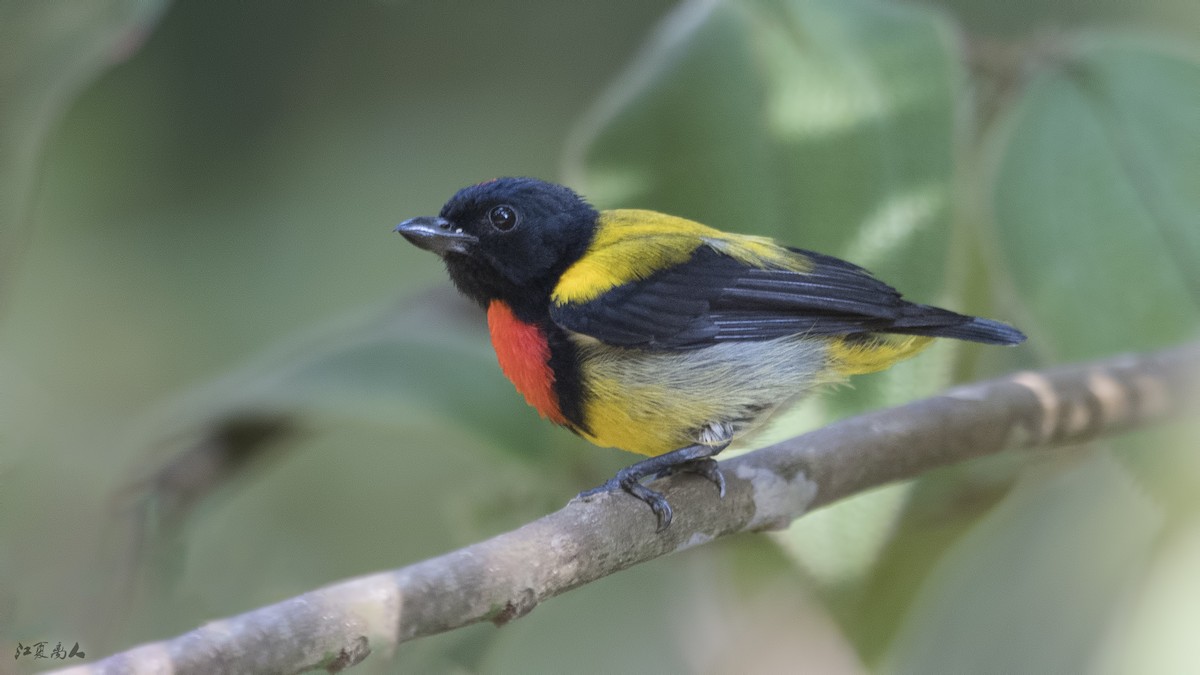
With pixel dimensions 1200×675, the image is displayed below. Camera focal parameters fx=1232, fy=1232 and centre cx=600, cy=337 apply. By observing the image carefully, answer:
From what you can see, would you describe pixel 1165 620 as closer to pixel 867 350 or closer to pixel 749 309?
pixel 867 350

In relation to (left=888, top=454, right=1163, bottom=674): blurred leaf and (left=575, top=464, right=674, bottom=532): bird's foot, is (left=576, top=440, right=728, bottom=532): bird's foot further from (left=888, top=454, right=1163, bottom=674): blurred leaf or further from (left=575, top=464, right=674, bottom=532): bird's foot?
(left=888, top=454, right=1163, bottom=674): blurred leaf

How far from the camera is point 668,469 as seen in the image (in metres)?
2.20

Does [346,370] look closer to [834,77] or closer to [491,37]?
[834,77]

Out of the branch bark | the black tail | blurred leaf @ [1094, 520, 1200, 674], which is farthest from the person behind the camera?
the black tail

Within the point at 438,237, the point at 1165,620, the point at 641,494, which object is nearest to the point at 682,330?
the point at 641,494

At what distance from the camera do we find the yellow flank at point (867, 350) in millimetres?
2248

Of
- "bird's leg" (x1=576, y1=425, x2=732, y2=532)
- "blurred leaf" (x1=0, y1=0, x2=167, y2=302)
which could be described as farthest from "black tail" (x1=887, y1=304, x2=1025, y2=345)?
"blurred leaf" (x1=0, y1=0, x2=167, y2=302)

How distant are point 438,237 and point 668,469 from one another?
62 cm

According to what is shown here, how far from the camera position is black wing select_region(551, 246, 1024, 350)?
6.91 feet

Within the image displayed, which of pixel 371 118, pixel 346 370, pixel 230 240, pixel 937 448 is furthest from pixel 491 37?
pixel 937 448

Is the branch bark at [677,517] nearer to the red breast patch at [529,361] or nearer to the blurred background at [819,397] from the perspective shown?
the blurred background at [819,397]

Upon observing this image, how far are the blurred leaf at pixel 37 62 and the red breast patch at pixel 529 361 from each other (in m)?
0.85

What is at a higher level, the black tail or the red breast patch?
the red breast patch

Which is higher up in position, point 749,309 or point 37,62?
point 37,62
